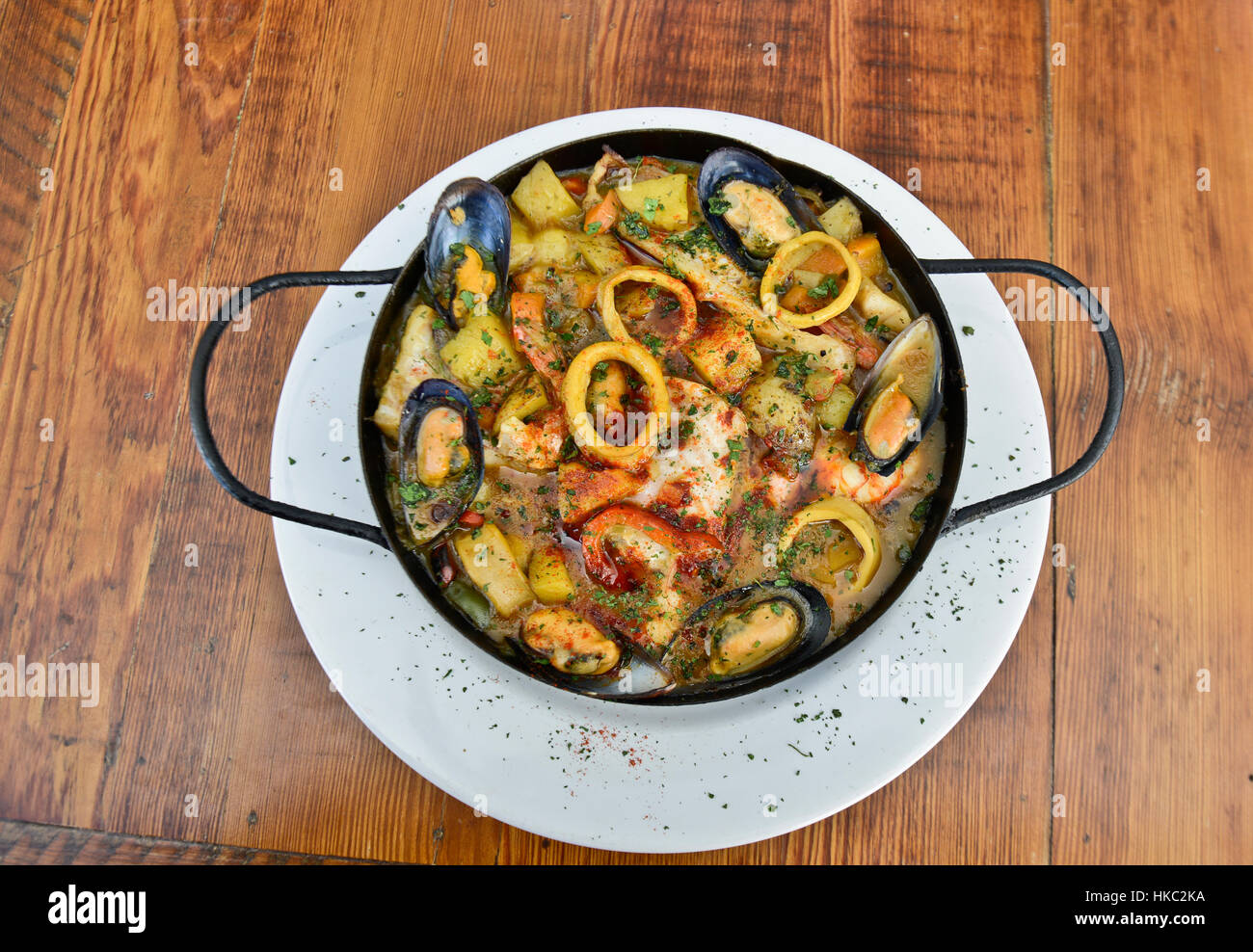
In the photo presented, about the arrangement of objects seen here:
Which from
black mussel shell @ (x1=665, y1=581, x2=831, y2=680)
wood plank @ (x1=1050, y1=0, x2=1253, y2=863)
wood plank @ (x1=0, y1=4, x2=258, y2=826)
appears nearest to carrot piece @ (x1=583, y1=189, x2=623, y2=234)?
black mussel shell @ (x1=665, y1=581, x2=831, y2=680)

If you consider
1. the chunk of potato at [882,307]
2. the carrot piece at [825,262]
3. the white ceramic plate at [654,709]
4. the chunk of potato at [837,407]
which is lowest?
the white ceramic plate at [654,709]

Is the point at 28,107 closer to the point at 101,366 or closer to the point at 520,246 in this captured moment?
the point at 101,366

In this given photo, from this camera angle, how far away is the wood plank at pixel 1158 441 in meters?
2.48

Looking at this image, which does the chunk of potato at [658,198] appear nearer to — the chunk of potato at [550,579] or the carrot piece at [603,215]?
the carrot piece at [603,215]

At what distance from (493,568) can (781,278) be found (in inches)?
43.5

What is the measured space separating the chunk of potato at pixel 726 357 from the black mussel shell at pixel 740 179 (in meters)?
0.23

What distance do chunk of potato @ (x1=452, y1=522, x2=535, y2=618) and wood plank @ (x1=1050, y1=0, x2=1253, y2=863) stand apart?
66.7 inches

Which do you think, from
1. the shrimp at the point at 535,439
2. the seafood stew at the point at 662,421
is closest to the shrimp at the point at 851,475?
the seafood stew at the point at 662,421

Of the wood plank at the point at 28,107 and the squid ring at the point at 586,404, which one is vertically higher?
the wood plank at the point at 28,107

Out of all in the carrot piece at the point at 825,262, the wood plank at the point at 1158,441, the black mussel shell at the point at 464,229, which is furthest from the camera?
the wood plank at the point at 1158,441

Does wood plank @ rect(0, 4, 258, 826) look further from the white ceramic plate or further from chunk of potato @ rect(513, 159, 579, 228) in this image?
chunk of potato @ rect(513, 159, 579, 228)

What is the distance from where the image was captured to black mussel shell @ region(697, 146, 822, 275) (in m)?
2.25

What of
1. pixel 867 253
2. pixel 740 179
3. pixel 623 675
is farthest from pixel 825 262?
pixel 623 675

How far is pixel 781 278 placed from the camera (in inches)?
87.9
